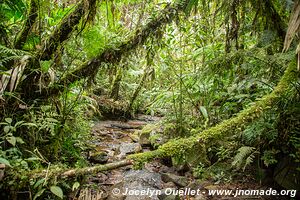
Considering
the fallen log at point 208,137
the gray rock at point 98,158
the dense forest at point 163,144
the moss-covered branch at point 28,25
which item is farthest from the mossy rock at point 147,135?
the fallen log at point 208,137

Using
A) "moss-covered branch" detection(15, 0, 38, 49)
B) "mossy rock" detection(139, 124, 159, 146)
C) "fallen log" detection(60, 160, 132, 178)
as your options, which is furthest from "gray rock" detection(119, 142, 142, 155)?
"fallen log" detection(60, 160, 132, 178)

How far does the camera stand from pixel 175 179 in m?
3.57

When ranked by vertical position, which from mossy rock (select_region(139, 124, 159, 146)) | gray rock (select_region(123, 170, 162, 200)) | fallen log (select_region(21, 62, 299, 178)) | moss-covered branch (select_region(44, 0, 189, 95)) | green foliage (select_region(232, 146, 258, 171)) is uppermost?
moss-covered branch (select_region(44, 0, 189, 95))

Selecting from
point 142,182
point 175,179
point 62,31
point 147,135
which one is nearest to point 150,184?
point 142,182

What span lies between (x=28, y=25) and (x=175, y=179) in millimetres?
2868

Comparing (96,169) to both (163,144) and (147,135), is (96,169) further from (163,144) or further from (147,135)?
(147,135)

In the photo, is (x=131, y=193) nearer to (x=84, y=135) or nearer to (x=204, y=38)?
(x=84, y=135)

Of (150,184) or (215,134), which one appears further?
(150,184)

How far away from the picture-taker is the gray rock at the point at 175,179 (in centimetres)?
345

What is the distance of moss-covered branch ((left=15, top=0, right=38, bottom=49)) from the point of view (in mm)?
3113

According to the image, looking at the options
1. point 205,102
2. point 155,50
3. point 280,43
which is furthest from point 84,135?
point 280,43

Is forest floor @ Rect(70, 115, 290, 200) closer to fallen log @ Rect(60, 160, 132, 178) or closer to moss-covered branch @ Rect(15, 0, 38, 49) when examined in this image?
fallen log @ Rect(60, 160, 132, 178)

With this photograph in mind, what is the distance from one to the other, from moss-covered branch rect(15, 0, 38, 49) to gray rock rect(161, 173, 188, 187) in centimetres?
270

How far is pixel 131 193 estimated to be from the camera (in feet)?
10.7
